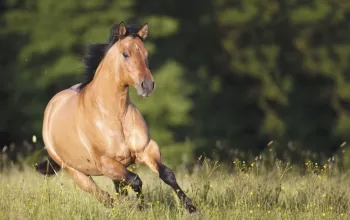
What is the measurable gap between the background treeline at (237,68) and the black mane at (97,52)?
11284 millimetres

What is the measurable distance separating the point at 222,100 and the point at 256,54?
5024 millimetres

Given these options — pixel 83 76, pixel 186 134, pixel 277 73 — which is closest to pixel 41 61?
pixel 186 134

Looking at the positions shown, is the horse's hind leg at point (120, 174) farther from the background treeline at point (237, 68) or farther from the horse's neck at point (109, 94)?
the background treeline at point (237, 68)

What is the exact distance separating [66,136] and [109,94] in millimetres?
813

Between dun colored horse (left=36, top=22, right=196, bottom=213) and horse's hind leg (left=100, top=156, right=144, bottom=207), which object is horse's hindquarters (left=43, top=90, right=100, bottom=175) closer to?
dun colored horse (left=36, top=22, right=196, bottom=213)

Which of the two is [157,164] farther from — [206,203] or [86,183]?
[86,183]

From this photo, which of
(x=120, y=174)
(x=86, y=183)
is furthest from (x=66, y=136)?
(x=120, y=174)

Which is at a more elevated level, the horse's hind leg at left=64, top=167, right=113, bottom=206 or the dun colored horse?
the dun colored horse

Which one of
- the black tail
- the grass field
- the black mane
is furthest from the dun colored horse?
the black tail

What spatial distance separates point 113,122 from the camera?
26.3 feet

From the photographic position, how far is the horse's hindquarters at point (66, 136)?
328 inches

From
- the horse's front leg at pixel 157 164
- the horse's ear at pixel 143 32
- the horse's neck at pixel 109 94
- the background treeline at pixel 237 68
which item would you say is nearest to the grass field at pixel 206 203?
the horse's front leg at pixel 157 164

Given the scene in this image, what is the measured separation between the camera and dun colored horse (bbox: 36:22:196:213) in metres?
7.79

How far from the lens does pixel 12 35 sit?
883 inches
